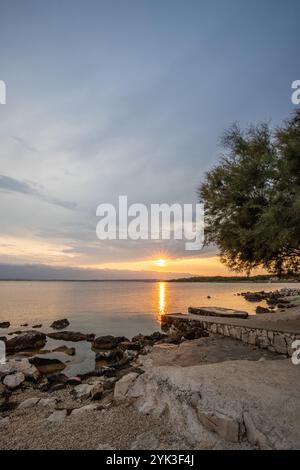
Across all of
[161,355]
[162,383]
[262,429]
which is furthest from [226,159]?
[262,429]

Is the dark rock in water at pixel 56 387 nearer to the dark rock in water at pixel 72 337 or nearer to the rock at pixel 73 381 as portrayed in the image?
the rock at pixel 73 381

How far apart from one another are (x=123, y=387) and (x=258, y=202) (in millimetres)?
11104

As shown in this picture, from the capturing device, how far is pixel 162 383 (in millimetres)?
8711

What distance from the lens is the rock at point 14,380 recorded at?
11266 millimetres

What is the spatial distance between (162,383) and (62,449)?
130 inches

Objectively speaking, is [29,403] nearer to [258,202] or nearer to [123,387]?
[123,387]

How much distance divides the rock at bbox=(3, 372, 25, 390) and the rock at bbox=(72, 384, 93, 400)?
100 inches

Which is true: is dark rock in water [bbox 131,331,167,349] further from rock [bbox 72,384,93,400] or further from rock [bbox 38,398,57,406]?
rock [bbox 38,398,57,406]

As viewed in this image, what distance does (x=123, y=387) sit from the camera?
916 centimetres

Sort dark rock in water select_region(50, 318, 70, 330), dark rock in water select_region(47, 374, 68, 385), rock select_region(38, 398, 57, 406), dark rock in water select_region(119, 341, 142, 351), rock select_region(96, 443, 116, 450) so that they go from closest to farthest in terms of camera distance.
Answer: rock select_region(96, 443, 116, 450) < rock select_region(38, 398, 57, 406) < dark rock in water select_region(47, 374, 68, 385) < dark rock in water select_region(119, 341, 142, 351) < dark rock in water select_region(50, 318, 70, 330)

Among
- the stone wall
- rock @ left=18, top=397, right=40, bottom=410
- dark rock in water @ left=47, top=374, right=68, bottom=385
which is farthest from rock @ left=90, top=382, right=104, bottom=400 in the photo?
the stone wall

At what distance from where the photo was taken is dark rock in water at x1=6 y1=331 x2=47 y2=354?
1984 cm
